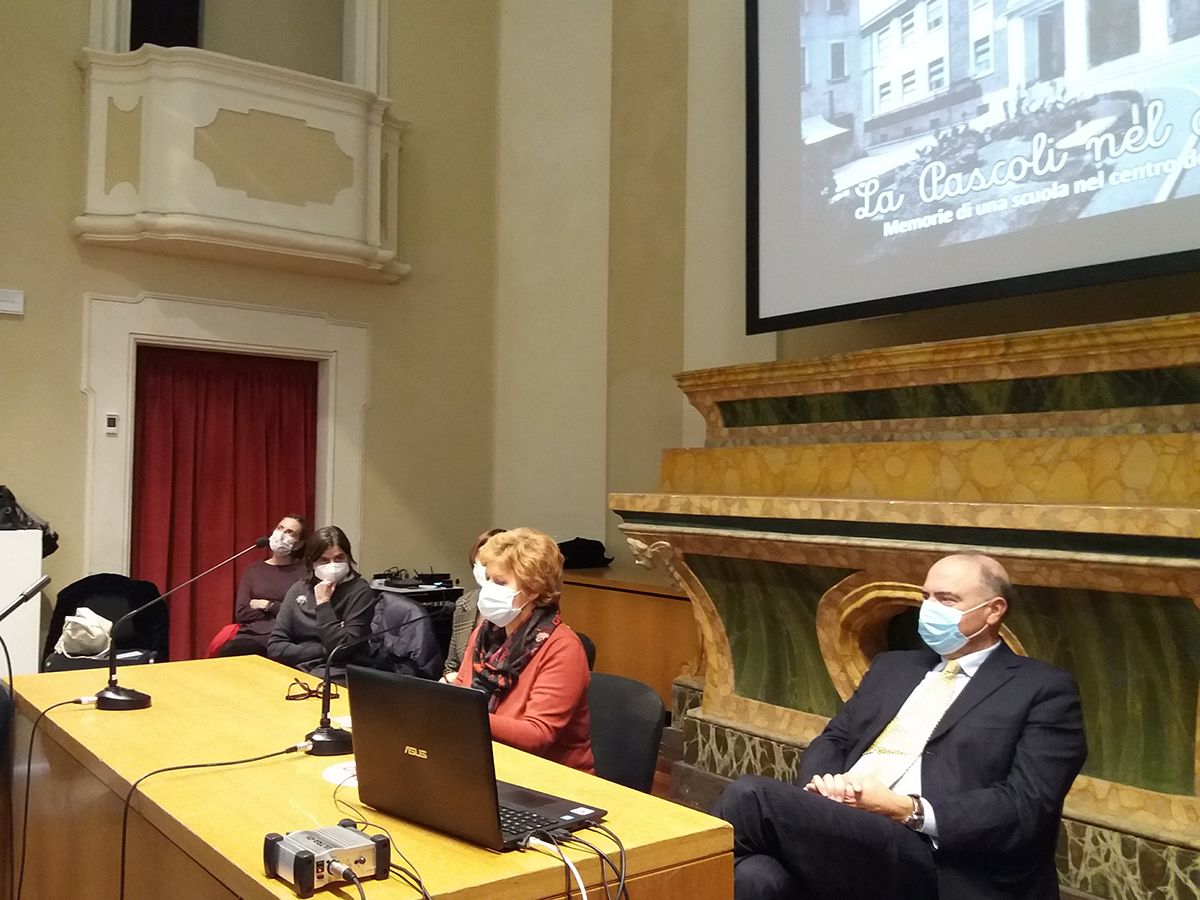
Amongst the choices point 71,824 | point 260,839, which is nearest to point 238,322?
point 71,824

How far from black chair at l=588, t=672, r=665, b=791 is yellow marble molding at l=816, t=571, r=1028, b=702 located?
136 cm


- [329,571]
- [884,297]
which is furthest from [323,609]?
[884,297]

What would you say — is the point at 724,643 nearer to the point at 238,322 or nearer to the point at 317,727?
the point at 317,727

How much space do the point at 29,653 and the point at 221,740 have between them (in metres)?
3.12

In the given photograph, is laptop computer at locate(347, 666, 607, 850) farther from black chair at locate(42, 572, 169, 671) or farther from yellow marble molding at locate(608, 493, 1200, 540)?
black chair at locate(42, 572, 169, 671)

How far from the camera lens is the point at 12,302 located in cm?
559

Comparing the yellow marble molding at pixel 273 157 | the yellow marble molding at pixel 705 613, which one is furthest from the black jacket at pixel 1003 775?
the yellow marble molding at pixel 273 157

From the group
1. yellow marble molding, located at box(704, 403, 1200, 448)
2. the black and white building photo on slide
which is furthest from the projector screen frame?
yellow marble molding, located at box(704, 403, 1200, 448)

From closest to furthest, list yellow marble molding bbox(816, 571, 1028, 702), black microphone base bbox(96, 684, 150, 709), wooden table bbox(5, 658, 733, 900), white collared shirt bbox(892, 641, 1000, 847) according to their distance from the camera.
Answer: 1. wooden table bbox(5, 658, 733, 900)
2. white collared shirt bbox(892, 641, 1000, 847)
3. black microphone base bbox(96, 684, 150, 709)
4. yellow marble molding bbox(816, 571, 1028, 702)

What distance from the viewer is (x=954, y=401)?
12.2 feet

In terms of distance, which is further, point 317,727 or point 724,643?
point 724,643

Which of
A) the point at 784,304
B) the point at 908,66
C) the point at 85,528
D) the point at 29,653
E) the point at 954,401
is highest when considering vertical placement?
the point at 908,66

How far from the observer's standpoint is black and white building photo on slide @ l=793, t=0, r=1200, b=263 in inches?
136

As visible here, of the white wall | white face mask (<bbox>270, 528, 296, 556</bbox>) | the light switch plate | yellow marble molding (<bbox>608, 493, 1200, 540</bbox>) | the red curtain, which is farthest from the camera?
the white wall
